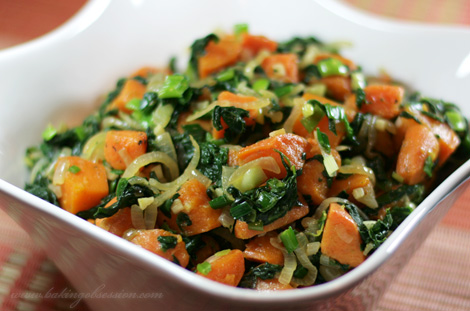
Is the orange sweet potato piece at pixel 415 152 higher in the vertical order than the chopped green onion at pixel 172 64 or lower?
higher

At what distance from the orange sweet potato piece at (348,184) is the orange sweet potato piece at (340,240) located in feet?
1.21

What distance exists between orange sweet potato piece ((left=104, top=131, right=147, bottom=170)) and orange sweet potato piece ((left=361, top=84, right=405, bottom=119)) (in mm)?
1512

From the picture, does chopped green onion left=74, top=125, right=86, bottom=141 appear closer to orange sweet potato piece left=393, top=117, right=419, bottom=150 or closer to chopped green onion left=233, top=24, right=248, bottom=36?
chopped green onion left=233, top=24, right=248, bottom=36

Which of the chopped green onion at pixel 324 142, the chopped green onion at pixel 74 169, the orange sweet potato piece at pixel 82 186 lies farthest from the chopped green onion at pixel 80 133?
the chopped green onion at pixel 324 142

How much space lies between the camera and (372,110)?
3287mm

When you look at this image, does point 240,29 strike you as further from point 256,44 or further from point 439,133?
point 439,133

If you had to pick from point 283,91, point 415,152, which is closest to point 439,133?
point 415,152

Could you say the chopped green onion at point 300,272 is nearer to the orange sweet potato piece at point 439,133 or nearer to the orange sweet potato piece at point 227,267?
the orange sweet potato piece at point 227,267

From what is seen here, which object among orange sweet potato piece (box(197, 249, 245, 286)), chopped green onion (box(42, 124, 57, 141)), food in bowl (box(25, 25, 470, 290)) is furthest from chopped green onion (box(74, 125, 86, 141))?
orange sweet potato piece (box(197, 249, 245, 286))

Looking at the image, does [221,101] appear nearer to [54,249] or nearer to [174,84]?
[174,84]

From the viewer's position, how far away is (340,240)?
2.50 meters

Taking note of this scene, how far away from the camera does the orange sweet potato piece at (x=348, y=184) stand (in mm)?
2821

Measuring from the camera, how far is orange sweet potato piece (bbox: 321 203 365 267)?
2.49 meters

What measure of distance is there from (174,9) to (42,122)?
1651 mm
